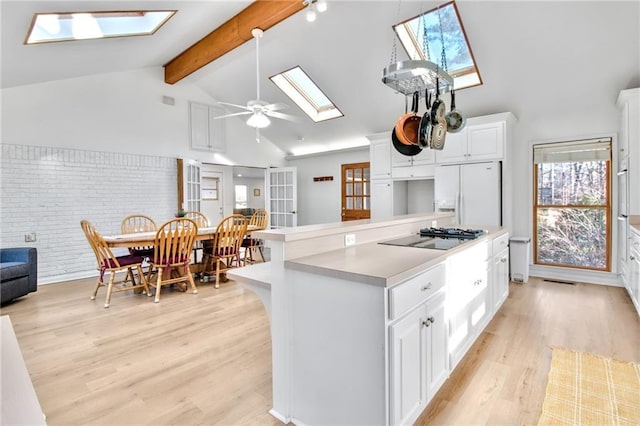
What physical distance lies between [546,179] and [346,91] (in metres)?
3.31

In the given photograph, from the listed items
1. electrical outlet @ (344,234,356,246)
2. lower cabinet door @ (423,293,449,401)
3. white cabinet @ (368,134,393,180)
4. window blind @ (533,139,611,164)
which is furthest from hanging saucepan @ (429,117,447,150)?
white cabinet @ (368,134,393,180)

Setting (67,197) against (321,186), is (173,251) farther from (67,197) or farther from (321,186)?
(321,186)

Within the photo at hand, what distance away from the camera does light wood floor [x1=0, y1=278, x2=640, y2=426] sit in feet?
6.06

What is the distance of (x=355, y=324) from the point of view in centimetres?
146

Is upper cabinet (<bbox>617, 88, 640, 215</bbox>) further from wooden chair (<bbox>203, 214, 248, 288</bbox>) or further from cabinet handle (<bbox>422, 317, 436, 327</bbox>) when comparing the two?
wooden chair (<bbox>203, 214, 248, 288</bbox>)

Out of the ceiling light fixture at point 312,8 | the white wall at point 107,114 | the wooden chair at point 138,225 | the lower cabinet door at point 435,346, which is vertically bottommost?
the lower cabinet door at point 435,346

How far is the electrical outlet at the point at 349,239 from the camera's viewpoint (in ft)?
7.01

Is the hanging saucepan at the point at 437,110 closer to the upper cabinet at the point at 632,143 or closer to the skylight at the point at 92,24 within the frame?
the upper cabinet at the point at 632,143

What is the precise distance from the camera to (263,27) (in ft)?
13.5

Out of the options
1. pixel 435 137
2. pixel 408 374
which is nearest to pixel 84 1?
pixel 435 137

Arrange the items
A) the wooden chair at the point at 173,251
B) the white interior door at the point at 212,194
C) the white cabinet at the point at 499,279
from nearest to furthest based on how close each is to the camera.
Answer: the white cabinet at the point at 499,279 → the wooden chair at the point at 173,251 → the white interior door at the point at 212,194

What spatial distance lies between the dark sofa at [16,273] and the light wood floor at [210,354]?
16 centimetres

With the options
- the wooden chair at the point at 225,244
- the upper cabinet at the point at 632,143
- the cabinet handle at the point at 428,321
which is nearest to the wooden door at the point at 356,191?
the wooden chair at the point at 225,244

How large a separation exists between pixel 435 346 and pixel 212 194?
835 centimetres
